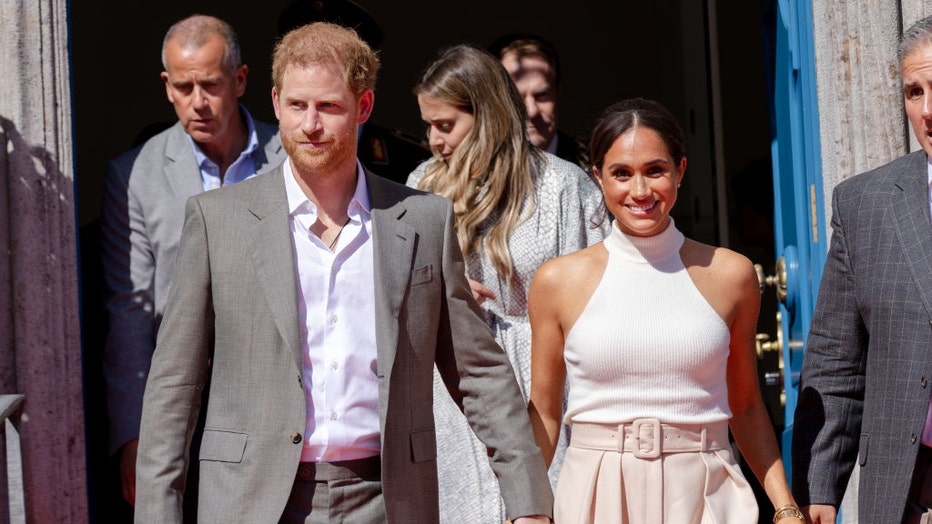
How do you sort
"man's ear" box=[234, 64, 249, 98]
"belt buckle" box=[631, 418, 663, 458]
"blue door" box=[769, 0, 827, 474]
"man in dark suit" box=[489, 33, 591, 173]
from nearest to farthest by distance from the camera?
"belt buckle" box=[631, 418, 663, 458]
"blue door" box=[769, 0, 827, 474]
"man's ear" box=[234, 64, 249, 98]
"man in dark suit" box=[489, 33, 591, 173]

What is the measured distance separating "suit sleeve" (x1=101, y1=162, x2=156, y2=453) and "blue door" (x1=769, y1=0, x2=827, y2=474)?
6.84 feet

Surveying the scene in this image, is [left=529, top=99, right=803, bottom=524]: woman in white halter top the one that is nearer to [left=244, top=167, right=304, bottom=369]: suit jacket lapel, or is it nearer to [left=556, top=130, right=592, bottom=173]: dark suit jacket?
[left=244, top=167, right=304, bottom=369]: suit jacket lapel

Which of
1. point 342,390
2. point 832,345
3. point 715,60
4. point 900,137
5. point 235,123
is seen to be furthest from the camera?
point 715,60

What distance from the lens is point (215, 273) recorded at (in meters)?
3.19

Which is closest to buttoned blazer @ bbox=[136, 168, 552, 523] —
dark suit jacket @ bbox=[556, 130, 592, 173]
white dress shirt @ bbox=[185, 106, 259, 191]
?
white dress shirt @ bbox=[185, 106, 259, 191]

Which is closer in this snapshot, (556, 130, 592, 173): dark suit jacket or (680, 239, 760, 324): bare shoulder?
(680, 239, 760, 324): bare shoulder

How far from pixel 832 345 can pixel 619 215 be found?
0.57 metres

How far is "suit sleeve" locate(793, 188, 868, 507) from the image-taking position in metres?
3.36

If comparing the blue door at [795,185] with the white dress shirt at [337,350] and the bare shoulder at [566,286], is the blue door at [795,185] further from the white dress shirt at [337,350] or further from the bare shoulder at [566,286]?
the white dress shirt at [337,350]

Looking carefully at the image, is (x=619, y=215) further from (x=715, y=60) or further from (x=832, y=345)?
(x=715, y=60)

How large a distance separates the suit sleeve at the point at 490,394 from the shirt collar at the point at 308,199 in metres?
0.20

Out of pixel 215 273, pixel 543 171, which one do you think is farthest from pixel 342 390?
pixel 543 171

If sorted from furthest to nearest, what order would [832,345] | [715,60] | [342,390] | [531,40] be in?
[715,60]
[531,40]
[832,345]
[342,390]

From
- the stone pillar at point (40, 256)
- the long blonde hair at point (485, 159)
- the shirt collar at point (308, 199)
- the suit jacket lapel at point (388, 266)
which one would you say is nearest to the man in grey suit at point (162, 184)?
the stone pillar at point (40, 256)
